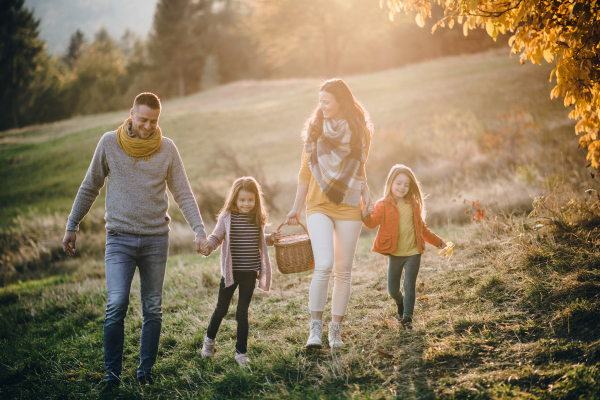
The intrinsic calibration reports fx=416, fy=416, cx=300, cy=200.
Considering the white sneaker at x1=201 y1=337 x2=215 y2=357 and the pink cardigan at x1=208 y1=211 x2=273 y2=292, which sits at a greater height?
the pink cardigan at x1=208 y1=211 x2=273 y2=292

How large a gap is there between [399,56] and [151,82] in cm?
2716

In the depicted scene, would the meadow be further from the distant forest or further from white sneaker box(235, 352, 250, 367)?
the distant forest

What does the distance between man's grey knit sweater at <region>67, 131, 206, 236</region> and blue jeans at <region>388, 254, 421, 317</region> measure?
2.14m

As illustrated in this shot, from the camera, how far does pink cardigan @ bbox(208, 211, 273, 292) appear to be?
3.70 m

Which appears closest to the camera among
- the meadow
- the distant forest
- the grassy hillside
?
the meadow

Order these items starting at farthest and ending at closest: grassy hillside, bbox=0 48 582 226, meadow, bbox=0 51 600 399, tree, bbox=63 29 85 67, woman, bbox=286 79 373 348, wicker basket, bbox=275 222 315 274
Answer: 1. tree, bbox=63 29 85 67
2. grassy hillside, bbox=0 48 582 226
3. wicker basket, bbox=275 222 315 274
4. woman, bbox=286 79 373 348
5. meadow, bbox=0 51 600 399

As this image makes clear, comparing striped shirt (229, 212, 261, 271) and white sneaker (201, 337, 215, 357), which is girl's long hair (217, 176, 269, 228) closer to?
striped shirt (229, 212, 261, 271)

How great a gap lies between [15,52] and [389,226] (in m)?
46.0

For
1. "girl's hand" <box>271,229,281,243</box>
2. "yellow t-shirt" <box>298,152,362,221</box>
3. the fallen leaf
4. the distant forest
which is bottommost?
the fallen leaf

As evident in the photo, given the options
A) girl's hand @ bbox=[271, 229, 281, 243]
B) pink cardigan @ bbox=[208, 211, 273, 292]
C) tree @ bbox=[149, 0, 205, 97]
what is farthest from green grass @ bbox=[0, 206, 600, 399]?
tree @ bbox=[149, 0, 205, 97]

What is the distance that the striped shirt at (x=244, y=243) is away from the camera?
12.4 ft

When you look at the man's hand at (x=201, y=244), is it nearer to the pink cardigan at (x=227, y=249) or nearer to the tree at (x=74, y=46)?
the pink cardigan at (x=227, y=249)

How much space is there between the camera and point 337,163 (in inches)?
143

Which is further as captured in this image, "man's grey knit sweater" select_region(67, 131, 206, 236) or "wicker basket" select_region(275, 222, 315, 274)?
"wicker basket" select_region(275, 222, 315, 274)
